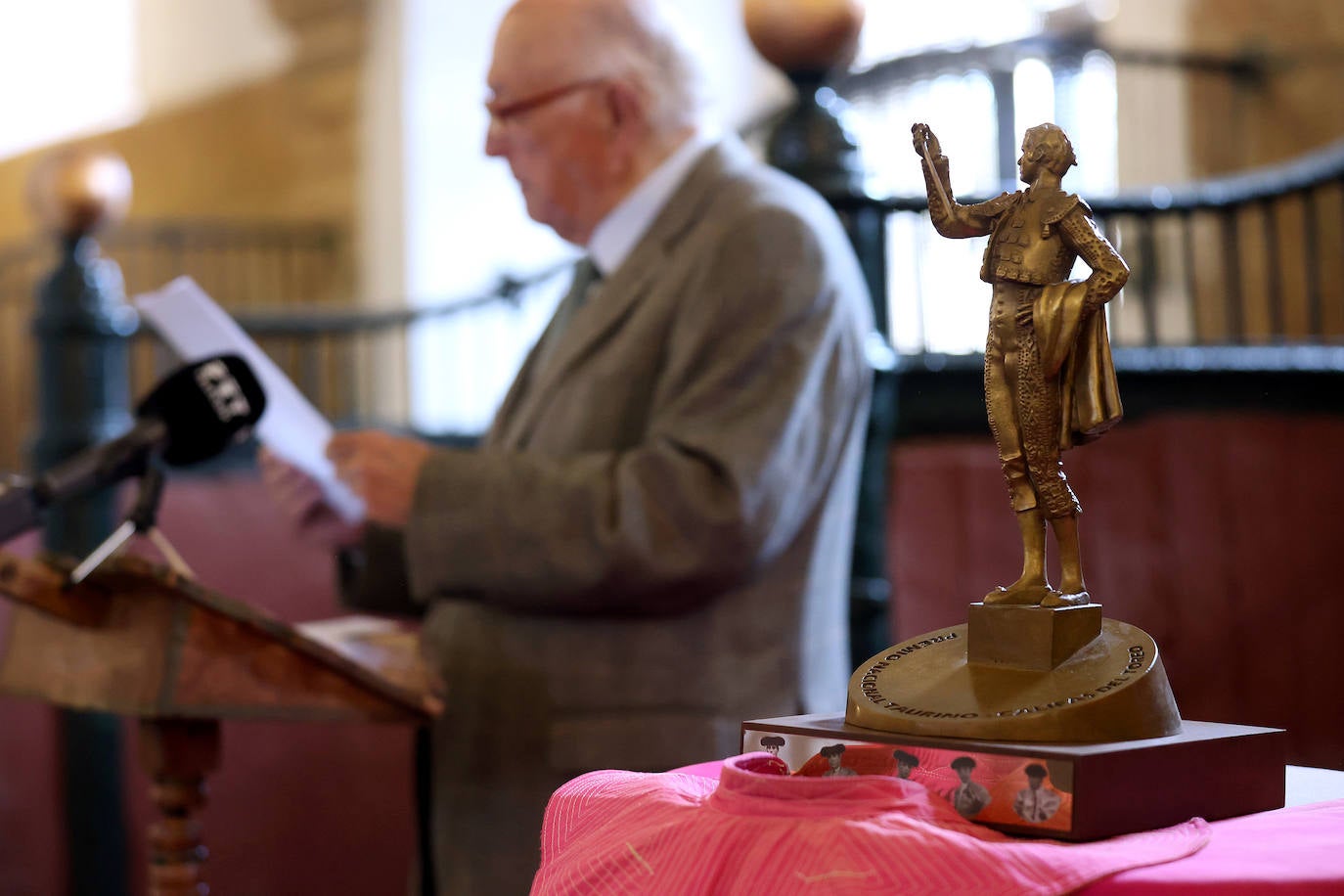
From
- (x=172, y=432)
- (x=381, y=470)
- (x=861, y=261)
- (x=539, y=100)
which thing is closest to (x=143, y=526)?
(x=172, y=432)

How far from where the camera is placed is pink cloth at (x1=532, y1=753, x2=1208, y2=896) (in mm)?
664

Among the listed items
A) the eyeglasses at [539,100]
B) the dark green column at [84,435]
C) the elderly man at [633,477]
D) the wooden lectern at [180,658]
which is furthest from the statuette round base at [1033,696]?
the dark green column at [84,435]

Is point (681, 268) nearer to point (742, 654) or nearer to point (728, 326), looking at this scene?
point (728, 326)

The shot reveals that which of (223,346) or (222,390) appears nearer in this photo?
(222,390)

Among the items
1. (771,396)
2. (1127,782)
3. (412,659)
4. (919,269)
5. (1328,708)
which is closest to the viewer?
(1127,782)

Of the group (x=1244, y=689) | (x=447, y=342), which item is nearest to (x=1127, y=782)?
(x=1244, y=689)

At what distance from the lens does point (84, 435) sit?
3.16 metres

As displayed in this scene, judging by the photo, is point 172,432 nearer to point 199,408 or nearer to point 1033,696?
point 199,408

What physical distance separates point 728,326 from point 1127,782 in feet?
2.70

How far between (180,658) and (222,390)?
0.89ft

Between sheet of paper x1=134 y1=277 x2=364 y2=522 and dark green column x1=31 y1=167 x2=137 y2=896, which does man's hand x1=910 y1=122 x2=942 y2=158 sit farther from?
dark green column x1=31 y1=167 x2=137 y2=896

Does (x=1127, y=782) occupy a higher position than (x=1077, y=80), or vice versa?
(x=1077, y=80)

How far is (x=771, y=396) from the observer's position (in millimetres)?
1459

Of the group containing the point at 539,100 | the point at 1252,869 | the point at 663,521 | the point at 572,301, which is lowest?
the point at 1252,869
